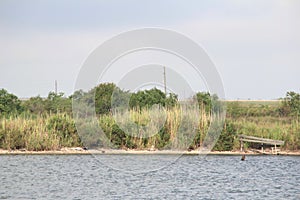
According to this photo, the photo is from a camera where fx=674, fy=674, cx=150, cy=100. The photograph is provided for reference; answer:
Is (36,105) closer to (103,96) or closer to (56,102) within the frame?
(56,102)

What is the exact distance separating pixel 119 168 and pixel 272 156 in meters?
5.98

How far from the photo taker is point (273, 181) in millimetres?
18375

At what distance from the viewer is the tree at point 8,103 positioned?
31800 mm

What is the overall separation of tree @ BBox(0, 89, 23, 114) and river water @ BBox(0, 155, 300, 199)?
8.71 meters

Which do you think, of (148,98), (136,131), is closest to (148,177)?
(136,131)

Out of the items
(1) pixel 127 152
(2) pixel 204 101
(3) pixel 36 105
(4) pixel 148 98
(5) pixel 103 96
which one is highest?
(3) pixel 36 105

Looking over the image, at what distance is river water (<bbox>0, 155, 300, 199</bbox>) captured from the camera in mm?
16219

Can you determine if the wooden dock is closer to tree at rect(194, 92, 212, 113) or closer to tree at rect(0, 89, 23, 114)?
tree at rect(194, 92, 212, 113)

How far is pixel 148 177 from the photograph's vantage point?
19406 mm

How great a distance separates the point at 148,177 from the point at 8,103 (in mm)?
14981

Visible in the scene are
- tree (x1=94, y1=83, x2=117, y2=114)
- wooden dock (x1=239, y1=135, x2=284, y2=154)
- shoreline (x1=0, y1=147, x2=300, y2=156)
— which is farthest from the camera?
tree (x1=94, y1=83, x2=117, y2=114)

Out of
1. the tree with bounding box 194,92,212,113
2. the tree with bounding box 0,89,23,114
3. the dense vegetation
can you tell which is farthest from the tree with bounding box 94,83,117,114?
the tree with bounding box 0,89,23,114

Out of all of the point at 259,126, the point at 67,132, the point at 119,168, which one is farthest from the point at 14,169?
the point at 259,126

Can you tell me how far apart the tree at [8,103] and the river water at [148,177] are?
8712 millimetres
